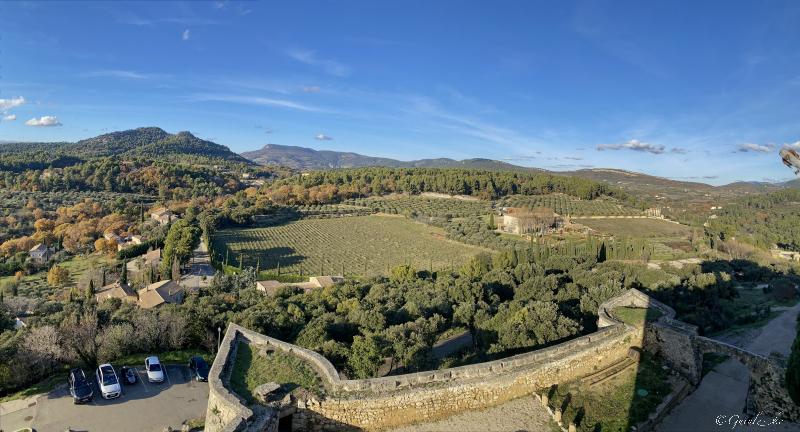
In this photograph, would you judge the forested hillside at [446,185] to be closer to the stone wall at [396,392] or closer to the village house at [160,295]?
the village house at [160,295]

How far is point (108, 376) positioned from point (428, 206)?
61767mm

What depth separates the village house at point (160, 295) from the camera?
26.2m

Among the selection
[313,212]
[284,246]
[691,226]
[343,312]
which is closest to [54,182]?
[313,212]

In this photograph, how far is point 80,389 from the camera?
1187 centimetres

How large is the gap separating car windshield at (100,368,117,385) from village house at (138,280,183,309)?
1425cm

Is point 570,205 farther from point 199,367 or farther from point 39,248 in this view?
point 39,248

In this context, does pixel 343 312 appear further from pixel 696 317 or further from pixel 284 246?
pixel 284 246

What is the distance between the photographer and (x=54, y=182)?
74.3 m

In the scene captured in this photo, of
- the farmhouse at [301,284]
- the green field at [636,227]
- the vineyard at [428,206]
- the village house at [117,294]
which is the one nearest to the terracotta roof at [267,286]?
the farmhouse at [301,284]

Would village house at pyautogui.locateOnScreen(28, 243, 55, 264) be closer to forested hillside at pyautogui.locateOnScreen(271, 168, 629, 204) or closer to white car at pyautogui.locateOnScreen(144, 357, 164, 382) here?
forested hillside at pyautogui.locateOnScreen(271, 168, 629, 204)

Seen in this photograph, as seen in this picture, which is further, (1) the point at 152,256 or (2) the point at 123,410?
(1) the point at 152,256

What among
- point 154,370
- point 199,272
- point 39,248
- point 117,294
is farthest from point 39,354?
point 39,248

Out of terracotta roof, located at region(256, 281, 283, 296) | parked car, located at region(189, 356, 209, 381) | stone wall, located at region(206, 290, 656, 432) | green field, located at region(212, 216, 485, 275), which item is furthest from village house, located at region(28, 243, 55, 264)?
stone wall, located at region(206, 290, 656, 432)

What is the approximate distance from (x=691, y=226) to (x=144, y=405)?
69.0m
